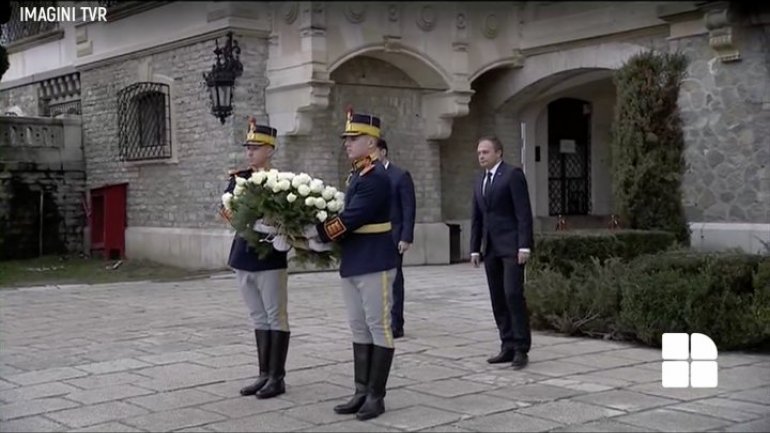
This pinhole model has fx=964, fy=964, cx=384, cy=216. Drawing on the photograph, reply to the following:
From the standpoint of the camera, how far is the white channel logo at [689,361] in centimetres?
670

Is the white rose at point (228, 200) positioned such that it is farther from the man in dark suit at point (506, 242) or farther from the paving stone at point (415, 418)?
the man in dark suit at point (506, 242)

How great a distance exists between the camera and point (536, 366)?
739cm

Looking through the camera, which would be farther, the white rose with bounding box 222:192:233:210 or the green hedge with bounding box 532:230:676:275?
the green hedge with bounding box 532:230:676:275

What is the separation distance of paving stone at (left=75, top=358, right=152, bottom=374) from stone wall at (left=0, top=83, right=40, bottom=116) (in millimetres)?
14322

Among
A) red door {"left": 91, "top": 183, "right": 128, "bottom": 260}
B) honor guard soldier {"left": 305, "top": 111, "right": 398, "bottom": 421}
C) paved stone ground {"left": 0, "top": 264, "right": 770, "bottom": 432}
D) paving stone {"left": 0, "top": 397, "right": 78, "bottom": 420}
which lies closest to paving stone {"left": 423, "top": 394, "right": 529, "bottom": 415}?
paved stone ground {"left": 0, "top": 264, "right": 770, "bottom": 432}

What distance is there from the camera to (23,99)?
21.0m

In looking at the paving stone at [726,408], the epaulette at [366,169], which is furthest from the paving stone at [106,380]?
the paving stone at [726,408]

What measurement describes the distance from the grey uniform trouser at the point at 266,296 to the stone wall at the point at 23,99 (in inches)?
618

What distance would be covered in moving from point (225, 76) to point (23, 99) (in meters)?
8.10

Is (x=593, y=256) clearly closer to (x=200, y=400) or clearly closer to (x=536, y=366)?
(x=536, y=366)

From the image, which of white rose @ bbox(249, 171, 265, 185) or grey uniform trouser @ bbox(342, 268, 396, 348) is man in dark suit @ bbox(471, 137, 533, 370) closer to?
grey uniform trouser @ bbox(342, 268, 396, 348)

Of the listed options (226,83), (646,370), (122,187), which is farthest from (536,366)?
(122,187)

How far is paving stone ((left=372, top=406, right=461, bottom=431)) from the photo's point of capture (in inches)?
222

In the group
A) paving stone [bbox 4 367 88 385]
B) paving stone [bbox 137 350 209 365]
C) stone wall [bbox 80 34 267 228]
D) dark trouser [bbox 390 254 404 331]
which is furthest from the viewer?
stone wall [bbox 80 34 267 228]
